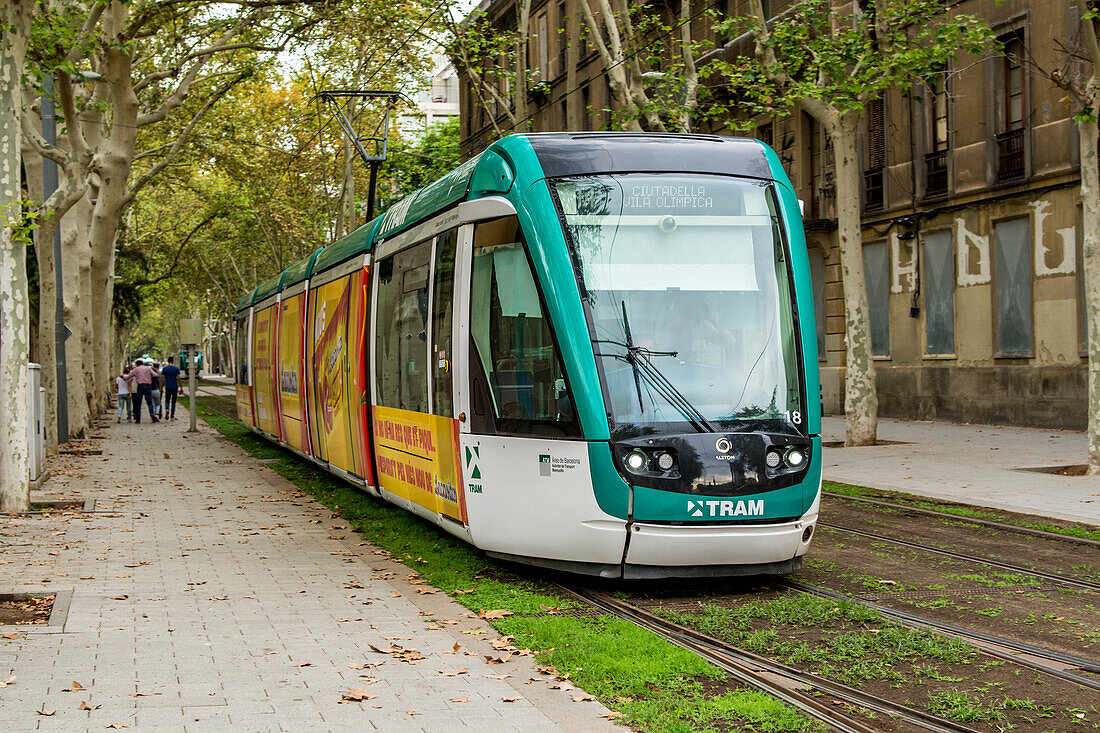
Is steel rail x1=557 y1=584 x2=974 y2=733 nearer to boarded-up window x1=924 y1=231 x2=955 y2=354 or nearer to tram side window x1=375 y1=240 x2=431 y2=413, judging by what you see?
tram side window x1=375 y1=240 x2=431 y2=413

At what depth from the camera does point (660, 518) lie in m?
7.75

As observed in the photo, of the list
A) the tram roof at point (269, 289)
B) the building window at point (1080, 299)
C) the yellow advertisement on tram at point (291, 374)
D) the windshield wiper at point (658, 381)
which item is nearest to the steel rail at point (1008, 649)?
the windshield wiper at point (658, 381)

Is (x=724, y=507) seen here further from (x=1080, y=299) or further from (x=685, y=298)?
(x=1080, y=299)

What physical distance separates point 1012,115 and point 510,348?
747 inches

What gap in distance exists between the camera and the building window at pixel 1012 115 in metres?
23.8

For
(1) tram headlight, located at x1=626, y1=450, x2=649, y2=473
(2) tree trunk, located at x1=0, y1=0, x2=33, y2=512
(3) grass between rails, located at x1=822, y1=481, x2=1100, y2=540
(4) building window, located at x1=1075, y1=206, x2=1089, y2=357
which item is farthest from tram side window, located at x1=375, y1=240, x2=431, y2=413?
(4) building window, located at x1=1075, y1=206, x2=1089, y2=357

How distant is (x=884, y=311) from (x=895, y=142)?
150 inches

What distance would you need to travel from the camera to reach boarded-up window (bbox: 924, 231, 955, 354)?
85.9ft

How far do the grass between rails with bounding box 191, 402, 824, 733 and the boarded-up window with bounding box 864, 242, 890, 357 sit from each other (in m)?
19.7

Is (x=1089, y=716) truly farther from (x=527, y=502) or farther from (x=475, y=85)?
(x=475, y=85)

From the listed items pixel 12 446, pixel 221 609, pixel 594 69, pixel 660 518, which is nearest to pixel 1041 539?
pixel 660 518

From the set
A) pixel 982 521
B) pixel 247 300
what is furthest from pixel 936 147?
pixel 982 521

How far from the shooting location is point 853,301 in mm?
20047

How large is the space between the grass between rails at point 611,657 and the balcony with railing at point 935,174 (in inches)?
734
